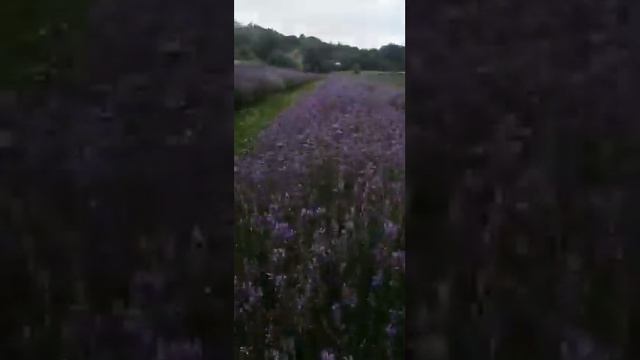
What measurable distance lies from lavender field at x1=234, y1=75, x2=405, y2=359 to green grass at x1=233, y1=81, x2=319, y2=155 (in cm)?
4

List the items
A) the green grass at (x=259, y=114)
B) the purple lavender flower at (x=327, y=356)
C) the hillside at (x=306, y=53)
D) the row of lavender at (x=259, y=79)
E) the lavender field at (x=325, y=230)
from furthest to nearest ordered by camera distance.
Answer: the row of lavender at (x=259, y=79) < the green grass at (x=259, y=114) < the hillside at (x=306, y=53) < the lavender field at (x=325, y=230) < the purple lavender flower at (x=327, y=356)

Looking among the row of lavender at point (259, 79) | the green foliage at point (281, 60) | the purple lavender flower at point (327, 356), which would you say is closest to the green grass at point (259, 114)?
the row of lavender at point (259, 79)

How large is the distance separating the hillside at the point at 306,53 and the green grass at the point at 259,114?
0.65 feet

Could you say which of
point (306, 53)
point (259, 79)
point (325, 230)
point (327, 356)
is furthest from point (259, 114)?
point (327, 356)

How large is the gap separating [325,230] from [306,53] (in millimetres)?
743

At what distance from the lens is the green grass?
269 centimetres

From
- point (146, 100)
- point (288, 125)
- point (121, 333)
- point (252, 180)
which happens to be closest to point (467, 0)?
point (146, 100)

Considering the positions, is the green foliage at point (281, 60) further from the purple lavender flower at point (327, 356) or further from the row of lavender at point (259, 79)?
the purple lavender flower at point (327, 356)

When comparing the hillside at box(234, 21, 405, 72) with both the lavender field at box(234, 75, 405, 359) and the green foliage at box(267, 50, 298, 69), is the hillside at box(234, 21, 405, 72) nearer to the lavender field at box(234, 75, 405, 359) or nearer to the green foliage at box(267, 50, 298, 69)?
the green foliage at box(267, 50, 298, 69)

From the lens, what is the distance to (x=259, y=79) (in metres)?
3.00

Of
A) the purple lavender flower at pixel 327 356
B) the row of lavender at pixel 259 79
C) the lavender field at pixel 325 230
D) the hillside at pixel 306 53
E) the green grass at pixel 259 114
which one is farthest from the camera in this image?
the row of lavender at pixel 259 79

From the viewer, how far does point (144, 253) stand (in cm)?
71

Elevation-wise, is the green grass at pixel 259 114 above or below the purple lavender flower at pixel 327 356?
above

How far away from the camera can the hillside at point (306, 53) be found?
8.39 ft
